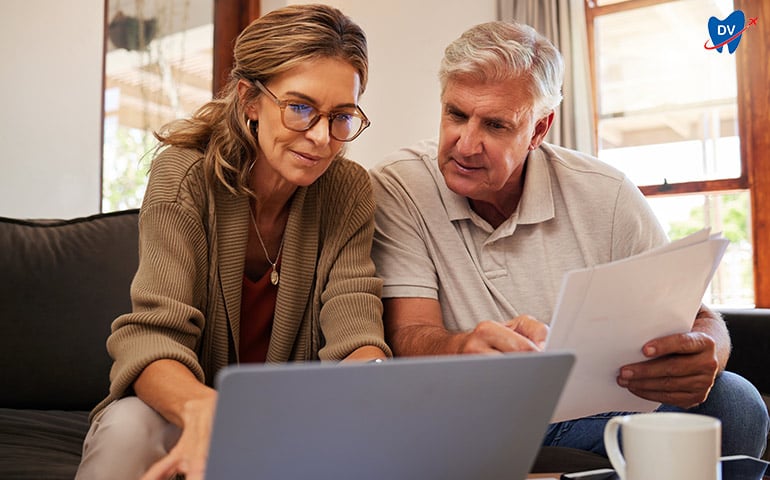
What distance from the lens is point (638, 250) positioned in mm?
1622

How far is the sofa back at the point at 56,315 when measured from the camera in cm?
178

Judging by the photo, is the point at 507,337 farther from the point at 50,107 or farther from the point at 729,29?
the point at 729,29

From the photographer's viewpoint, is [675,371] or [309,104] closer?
[675,371]

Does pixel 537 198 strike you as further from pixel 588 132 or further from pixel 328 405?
pixel 588 132

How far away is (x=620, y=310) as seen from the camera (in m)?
1.06

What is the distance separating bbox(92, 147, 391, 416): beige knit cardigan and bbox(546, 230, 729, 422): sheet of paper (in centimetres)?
39

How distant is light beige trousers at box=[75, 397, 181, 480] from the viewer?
3.53 ft

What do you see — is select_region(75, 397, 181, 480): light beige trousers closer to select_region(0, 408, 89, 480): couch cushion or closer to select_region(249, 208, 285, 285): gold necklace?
select_region(0, 408, 89, 480): couch cushion

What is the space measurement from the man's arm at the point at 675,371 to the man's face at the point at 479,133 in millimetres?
513

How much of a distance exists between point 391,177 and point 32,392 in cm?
92

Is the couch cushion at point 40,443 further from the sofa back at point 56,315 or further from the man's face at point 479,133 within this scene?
the man's face at point 479,133

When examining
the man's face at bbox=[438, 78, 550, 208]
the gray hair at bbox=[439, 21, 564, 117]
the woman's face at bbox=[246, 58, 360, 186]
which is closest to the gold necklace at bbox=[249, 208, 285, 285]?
the woman's face at bbox=[246, 58, 360, 186]

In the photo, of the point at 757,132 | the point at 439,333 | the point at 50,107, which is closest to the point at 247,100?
the point at 439,333

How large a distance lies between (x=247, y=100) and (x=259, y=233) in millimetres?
→ 249
